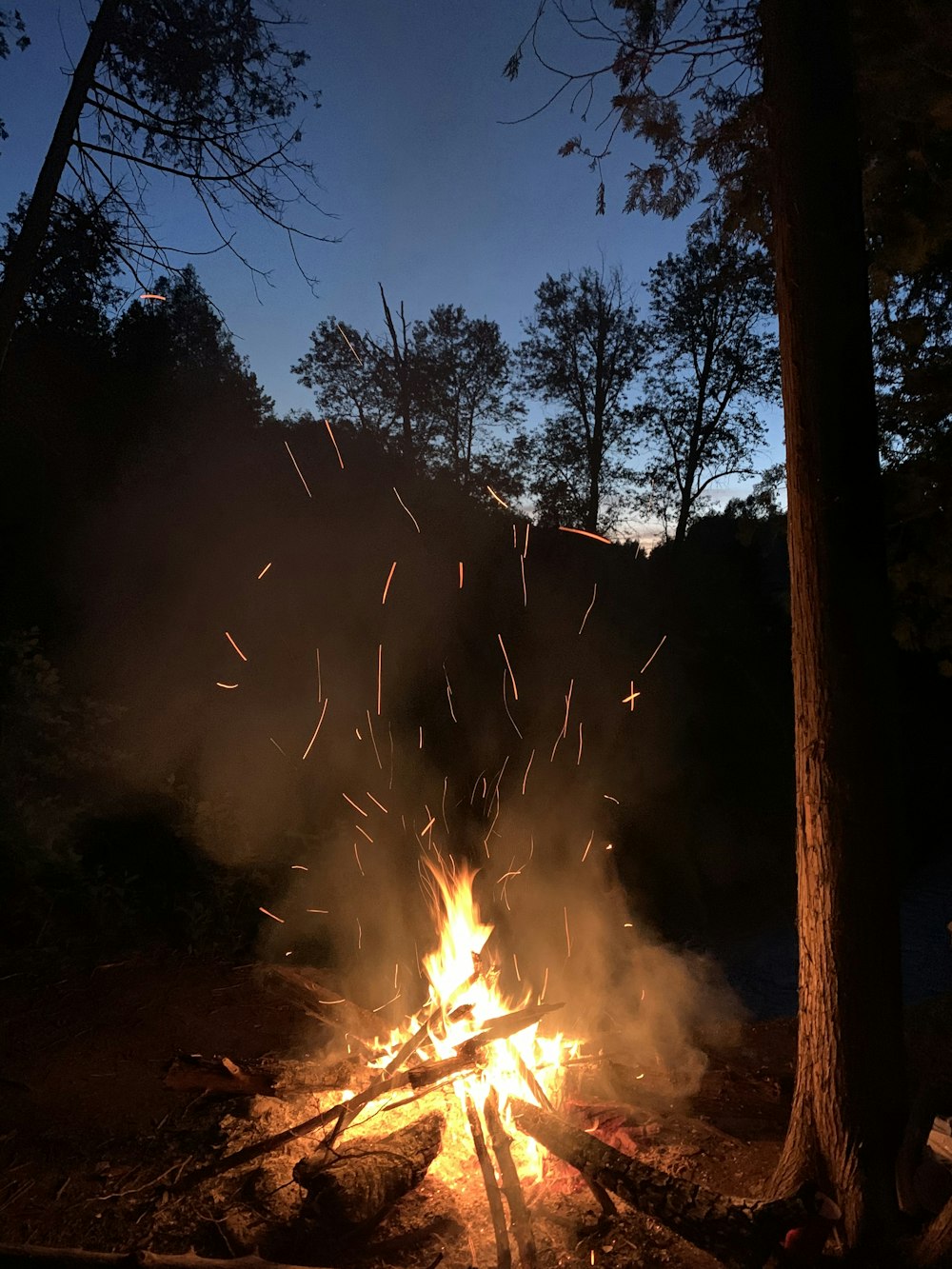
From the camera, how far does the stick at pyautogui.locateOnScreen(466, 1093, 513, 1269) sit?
3102mm

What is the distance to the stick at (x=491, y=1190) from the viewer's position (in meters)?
3.10

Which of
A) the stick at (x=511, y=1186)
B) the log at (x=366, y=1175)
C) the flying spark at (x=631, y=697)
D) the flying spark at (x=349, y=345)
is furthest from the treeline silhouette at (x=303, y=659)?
the flying spark at (x=349, y=345)

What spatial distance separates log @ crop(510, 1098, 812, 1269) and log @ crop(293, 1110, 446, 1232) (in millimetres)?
803

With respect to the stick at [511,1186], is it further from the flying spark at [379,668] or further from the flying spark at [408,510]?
the flying spark at [408,510]

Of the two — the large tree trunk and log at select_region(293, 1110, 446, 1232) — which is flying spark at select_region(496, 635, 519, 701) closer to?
log at select_region(293, 1110, 446, 1232)

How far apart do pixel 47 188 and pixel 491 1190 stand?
812 centimetres

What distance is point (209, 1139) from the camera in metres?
3.82

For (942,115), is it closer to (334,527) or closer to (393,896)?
(393,896)

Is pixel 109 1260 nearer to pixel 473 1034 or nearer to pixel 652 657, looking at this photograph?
pixel 473 1034

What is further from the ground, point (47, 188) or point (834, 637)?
point (47, 188)

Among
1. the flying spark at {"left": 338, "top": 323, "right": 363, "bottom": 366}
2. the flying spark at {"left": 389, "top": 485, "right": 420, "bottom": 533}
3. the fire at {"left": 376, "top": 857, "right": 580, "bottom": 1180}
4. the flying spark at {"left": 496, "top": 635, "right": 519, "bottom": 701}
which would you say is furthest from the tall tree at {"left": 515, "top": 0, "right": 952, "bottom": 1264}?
the flying spark at {"left": 338, "top": 323, "right": 363, "bottom": 366}

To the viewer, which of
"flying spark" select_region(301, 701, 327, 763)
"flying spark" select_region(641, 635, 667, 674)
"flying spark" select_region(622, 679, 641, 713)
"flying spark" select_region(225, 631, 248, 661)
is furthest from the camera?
"flying spark" select_region(641, 635, 667, 674)

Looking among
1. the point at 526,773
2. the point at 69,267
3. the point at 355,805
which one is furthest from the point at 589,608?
the point at 69,267

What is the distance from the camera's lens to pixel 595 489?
22.0 m
